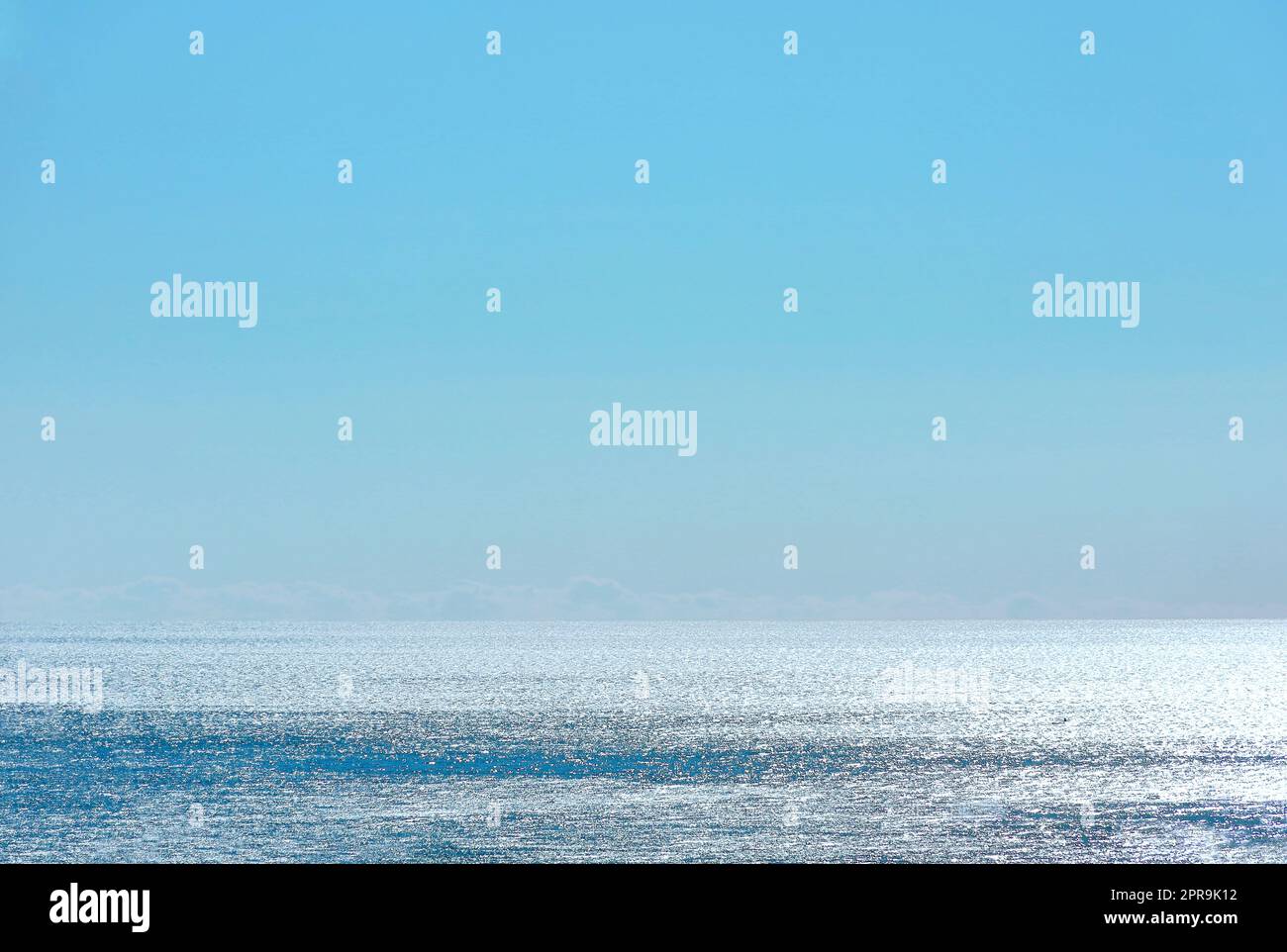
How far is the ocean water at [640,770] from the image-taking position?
27047mm

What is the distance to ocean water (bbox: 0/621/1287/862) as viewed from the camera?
88.7 ft

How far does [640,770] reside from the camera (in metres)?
37.1

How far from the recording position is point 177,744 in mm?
43969

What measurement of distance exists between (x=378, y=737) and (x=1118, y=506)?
74.7m

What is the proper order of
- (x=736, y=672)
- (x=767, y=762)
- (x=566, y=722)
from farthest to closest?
(x=736, y=672) < (x=566, y=722) < (x=767, y=762)

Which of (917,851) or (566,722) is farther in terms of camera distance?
(566,722)
